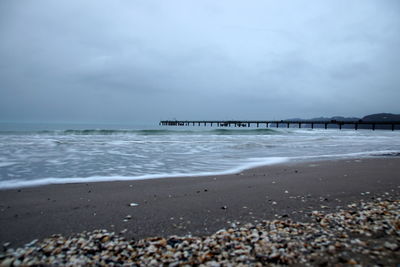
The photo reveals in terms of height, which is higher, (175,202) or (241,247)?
(241,247)

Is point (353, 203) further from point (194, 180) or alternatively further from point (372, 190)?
point (194, 180)

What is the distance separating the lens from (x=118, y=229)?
8.32 feet

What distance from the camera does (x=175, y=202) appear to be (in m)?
3.55

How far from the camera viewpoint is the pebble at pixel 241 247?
6.15 feet

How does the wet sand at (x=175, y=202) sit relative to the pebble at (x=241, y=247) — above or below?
below

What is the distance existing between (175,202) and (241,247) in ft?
5.46

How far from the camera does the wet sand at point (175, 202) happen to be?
2.64 meters

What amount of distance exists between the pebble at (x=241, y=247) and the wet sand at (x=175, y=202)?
0.22 meters

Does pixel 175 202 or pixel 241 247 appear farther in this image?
pixel 175 202

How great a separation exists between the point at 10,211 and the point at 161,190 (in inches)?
88.1

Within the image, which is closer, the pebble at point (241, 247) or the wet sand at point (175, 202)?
the pebble at point (241, 247)

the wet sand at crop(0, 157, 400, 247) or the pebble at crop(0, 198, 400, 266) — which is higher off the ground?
the pebble at crop(0, 198, 400, 266)

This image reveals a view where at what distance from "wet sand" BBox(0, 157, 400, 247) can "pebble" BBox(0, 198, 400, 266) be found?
22cm

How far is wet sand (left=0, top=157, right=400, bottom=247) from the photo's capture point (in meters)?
2.64
